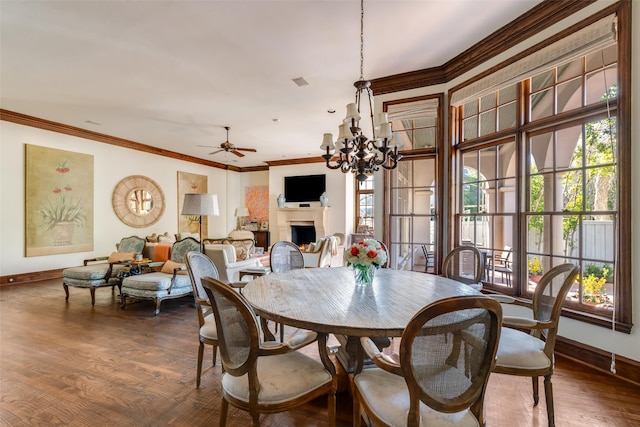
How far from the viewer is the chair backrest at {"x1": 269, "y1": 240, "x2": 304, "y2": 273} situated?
3.14m

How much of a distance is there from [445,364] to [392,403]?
0.31m

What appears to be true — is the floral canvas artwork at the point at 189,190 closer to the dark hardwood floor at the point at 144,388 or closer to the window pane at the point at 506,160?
the dark hardwood floor at the point at 144,388

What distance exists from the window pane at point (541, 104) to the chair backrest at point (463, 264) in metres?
1.49

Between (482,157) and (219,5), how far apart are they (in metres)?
3.13

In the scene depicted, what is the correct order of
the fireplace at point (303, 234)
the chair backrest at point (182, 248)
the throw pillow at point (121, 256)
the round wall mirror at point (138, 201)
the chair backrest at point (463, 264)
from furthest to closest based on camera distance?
1. the fireplace at point (303, 234)
2. the round wall mirror at point (138, 201)
3. the throw pillow at point (121, 256)
4. the chair backrest at point (182, 248)
5. the chair backrest at point (463, 264)

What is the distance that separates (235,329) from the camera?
138 cm

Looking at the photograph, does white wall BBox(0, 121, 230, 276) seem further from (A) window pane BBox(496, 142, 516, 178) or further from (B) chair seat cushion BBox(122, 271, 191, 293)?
(A) window pane BBox(496, 142, 516, 178)

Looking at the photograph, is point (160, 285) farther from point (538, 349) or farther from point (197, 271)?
point (538, 349)

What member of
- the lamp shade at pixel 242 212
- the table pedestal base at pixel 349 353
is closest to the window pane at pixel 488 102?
the table pedestal base at pixel 349 353

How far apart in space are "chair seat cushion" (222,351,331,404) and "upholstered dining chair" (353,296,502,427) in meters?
0.35

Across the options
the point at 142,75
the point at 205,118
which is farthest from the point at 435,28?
the point at 205,118

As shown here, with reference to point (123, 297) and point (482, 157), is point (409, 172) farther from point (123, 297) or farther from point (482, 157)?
point (123, 297)

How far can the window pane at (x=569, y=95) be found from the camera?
8.67 feet

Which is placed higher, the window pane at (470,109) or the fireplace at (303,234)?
the window pane at (470,109)
